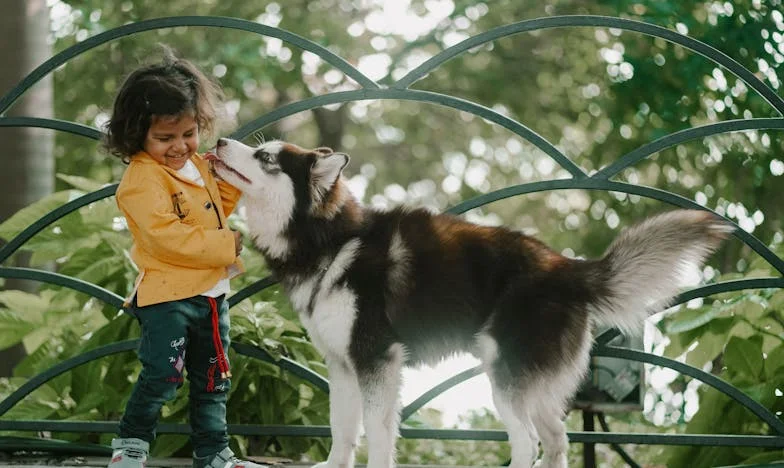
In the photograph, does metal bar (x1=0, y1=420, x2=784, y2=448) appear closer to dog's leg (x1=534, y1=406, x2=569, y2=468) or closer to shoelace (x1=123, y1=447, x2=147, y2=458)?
dog's leg (x1=534, y1=406, x2=569, y2=468)

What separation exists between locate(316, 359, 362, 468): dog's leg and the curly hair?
87cm

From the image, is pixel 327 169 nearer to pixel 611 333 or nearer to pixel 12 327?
pixel 611 333

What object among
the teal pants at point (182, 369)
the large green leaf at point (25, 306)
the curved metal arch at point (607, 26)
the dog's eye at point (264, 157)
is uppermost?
the curved metal arch at point (607, 26)

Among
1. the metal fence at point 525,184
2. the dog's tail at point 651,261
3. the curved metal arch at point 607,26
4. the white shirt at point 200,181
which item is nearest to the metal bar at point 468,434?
the metal fence at point 525,184

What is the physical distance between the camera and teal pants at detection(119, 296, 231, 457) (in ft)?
9.52

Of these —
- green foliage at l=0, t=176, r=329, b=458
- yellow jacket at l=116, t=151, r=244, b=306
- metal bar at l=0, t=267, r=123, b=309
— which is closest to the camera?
yellow jacket at l=116, t=151, r=244, b=306

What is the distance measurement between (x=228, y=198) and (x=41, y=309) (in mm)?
1832

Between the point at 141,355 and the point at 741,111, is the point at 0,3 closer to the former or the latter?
the point at 141,355

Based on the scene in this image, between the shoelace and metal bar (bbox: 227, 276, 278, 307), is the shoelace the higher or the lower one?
the lower one

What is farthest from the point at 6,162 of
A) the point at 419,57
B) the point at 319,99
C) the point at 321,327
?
the point at 419,57

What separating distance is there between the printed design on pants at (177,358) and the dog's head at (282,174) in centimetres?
46

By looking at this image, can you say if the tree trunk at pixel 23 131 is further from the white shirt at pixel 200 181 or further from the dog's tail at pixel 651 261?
the dog's tail at pixel 651 261

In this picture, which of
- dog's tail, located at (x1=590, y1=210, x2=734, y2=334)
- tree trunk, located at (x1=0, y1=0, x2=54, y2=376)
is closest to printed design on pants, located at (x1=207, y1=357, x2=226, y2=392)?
dog's tail, located at (x1=590, y1=210, x2=734, y2=334)

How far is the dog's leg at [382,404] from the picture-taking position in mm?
2910
